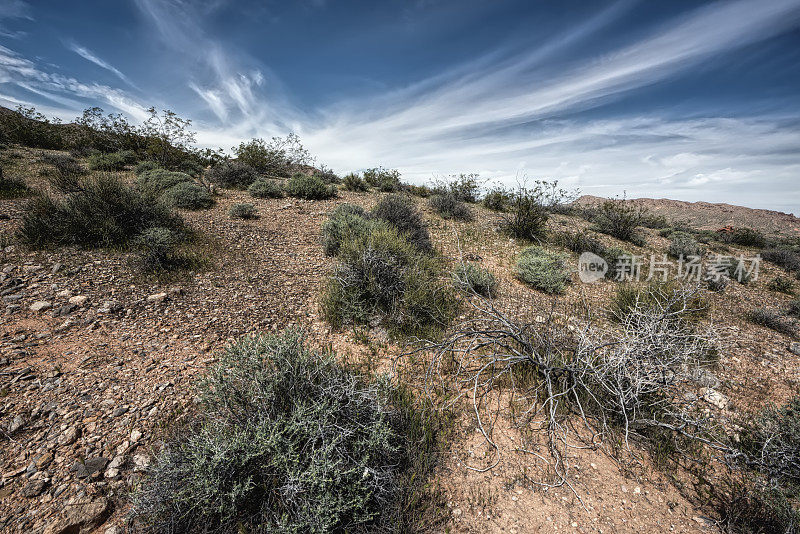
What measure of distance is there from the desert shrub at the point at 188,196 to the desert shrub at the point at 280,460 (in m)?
7.53

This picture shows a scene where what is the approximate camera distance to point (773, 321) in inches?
224

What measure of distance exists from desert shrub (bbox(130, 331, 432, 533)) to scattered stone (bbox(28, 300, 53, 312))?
312cm

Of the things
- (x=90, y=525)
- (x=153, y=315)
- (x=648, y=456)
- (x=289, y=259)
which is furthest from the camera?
(x=289, y=259)

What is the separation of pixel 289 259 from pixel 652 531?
622cm

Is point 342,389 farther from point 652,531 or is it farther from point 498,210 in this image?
point 498,210

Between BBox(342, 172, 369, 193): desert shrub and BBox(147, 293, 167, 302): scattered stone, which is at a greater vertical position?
BBox(342, 172, 369, 193): desert shrub

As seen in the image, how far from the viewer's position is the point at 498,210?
13164 millimetres

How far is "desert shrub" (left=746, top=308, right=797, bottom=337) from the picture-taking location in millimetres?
5550

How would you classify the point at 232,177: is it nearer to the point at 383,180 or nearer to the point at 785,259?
the point at 383,180

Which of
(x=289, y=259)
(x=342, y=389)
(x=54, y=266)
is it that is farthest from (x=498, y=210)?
(x=54, y=266)

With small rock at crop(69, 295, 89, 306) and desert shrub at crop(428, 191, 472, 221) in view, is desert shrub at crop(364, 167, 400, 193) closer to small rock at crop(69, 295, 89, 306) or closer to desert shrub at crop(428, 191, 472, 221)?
desert shrub at crop(428, 191, 472, 221)

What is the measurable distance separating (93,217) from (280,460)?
252 inches

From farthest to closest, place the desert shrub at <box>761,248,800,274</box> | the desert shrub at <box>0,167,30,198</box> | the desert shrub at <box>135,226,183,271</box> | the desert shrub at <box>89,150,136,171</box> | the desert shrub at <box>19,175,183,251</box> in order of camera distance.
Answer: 1. the desert shrub at <box>89,150,136,171</box>
2. the desert shrub at <box>761,248,800,274</box>
3. the desert shrub at <box>0,167,30,198</box>
4. the desert shrub at <box>19,175,183,251</box>
5. the desert shrub at <box>135,226,183,271</box>

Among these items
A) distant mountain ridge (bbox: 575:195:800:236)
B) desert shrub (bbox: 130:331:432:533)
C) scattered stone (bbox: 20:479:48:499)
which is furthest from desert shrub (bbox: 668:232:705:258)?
distant mountain ridge (bbox: 575:195:800:236)
